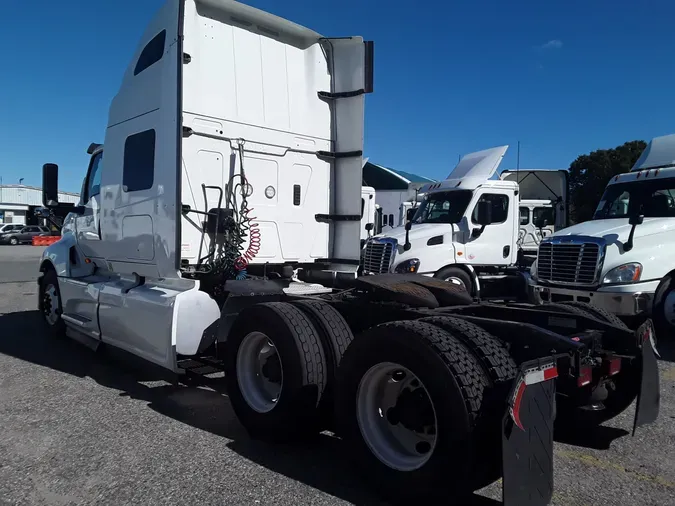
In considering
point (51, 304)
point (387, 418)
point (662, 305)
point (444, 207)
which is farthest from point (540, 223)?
point (387, 418)

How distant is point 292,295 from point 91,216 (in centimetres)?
344

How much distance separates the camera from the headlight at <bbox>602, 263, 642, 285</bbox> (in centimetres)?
787

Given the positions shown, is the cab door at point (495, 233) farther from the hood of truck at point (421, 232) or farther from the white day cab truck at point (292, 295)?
the white day cab truck at point (292, 295)

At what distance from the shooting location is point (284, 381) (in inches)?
166

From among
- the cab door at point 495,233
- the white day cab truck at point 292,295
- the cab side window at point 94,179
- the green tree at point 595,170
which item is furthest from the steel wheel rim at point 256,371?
the green tree at point 595,170

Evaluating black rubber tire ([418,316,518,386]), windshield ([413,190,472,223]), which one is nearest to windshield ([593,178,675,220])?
windshield ([413,190,472,223])

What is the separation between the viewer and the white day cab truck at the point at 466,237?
10688mm

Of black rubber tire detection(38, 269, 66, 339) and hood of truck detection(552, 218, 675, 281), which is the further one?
black rubber tire detection(38, 269, 66, 339)

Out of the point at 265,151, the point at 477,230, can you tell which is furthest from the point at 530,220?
the point at 265,151

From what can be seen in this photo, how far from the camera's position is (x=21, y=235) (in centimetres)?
4656

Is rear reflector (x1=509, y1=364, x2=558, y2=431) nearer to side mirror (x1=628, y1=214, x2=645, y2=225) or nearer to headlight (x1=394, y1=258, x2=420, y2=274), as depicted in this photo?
side mirror (x1=628, y1=214, x2=645, y2=225)

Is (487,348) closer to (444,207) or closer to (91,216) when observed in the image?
(91,216)

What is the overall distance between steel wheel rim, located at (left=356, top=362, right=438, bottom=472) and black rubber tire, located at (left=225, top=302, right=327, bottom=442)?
22.6 inches

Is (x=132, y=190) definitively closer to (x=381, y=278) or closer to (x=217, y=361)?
(x=217, y=361)
